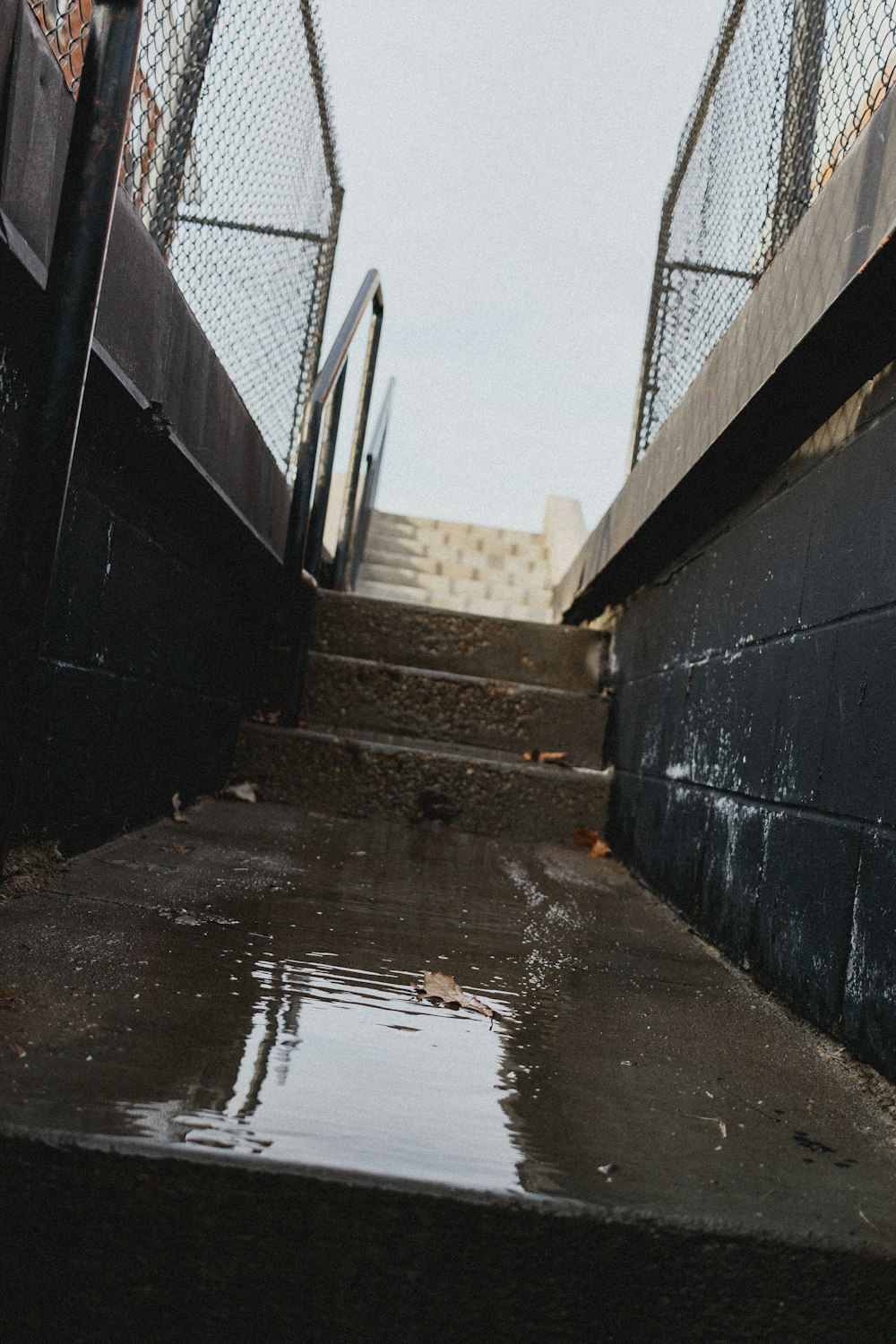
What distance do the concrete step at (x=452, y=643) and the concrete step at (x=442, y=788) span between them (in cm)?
71

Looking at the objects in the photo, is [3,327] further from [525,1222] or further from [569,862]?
[569,862]

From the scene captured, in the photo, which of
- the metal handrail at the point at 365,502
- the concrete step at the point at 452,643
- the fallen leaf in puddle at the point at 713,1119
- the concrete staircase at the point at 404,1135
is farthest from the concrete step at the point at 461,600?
the fallen leaf in puddle at the point at 713,1119

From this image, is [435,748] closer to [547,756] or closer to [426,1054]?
[547,756]

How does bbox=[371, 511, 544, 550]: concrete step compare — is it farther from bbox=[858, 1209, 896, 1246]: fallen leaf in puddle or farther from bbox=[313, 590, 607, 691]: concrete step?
bbox=[858, 1209, 896, 1246]: fallen leaf in puddle

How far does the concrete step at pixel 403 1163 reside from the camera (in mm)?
842

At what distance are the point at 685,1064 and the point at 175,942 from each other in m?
0.77

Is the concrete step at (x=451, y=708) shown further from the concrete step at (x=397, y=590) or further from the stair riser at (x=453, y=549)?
the stair riser at (x=453, y=549)

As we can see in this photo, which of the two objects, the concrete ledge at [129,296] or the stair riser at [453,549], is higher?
the stair riser at [453,549]

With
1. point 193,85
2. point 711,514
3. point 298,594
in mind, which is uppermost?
point 193,85

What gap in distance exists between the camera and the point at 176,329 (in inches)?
77.8

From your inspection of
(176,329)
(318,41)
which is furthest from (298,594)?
(318,41)

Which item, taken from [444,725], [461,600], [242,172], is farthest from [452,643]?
[461,600]

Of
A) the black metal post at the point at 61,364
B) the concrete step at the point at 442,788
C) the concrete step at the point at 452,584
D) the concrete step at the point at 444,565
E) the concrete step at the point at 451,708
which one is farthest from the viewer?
the concrete step at the point at 444,565

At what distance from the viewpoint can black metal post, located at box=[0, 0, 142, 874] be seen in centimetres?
122
